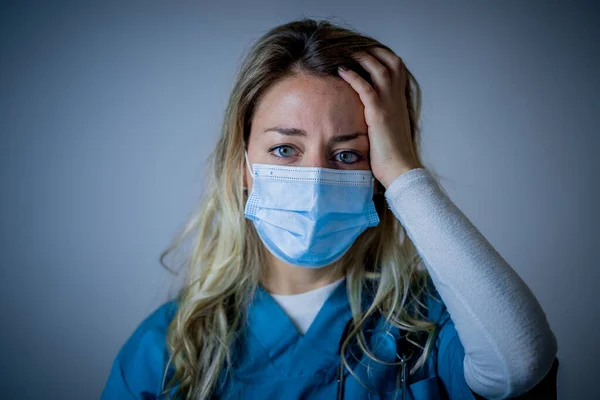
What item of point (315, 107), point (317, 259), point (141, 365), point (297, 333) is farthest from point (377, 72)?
point (141, 365)

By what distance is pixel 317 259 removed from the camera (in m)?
1.14

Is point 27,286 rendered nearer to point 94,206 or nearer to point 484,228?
point 94,206

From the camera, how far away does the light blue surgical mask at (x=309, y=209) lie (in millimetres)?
1108

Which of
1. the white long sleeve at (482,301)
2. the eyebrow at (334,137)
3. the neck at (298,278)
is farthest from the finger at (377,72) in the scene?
the neck at (298,278)

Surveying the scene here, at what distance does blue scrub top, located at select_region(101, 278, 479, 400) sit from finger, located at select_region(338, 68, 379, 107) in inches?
23.5

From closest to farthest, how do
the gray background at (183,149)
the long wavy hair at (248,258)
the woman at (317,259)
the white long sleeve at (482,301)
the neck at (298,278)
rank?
the white long sleeve at (482,301), the woman at (317,259), the long wavy hair at (248,258), the neck at (298,278), the gray background at (183,149)

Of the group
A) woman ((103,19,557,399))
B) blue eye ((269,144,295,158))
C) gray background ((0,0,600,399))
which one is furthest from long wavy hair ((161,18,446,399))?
gray background ((0,0,600,399))

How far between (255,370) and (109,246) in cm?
95

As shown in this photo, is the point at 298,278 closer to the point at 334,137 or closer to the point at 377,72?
the point at 334,137

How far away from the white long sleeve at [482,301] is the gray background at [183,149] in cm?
92

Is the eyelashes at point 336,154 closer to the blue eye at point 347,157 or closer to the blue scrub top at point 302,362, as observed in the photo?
the blue eye at point 347,157

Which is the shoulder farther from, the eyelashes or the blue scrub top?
the eyelashes

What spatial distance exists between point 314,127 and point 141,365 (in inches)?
34.8

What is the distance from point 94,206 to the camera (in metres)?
1.74
